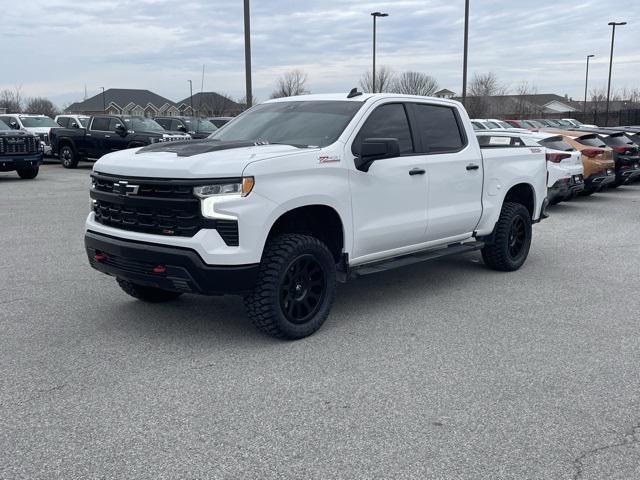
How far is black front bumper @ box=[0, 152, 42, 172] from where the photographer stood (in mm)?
17211

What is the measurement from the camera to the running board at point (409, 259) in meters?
5.62

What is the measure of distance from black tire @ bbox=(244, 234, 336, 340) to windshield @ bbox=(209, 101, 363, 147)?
95 centimetres

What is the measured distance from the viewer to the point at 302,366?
4609mm

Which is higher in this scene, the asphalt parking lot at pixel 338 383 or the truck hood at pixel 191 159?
the truck hood at pixel 191 159

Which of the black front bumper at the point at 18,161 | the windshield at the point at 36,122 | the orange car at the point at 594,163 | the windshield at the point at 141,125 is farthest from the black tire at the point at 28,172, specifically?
the orange car at the point at 594,163

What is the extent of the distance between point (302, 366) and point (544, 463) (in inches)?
71.2

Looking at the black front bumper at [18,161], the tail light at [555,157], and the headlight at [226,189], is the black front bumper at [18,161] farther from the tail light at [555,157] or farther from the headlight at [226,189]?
the headlight at [226,189]

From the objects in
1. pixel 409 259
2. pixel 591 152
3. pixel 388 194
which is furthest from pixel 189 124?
pixel 388 194

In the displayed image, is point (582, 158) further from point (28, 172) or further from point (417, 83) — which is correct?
point (417, 83)

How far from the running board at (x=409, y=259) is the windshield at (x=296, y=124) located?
110 centimetres

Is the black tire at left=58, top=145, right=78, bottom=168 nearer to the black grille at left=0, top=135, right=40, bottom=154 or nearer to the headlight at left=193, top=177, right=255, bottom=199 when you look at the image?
the black grille at left=0, top=135, right=40, bottom=154

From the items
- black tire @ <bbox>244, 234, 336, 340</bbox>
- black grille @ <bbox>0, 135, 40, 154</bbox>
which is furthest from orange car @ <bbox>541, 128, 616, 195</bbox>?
black grille @ <bbox>0, 135, 40, 154</bbox>

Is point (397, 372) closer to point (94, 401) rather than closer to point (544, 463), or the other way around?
point (544, 463)

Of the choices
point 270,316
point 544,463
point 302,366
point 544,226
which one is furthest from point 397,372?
point 544,226
